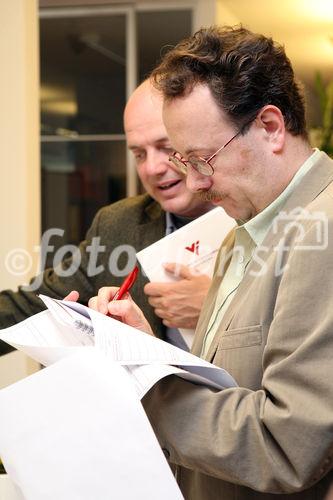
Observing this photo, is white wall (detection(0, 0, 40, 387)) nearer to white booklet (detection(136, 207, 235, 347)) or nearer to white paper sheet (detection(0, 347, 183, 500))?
white booklet (detection(136, 207, 235, 347))

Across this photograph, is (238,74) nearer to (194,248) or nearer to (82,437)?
(82,437)

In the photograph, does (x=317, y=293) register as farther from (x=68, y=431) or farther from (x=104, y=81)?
(x=104, y=81)

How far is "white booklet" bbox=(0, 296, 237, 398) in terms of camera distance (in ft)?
3.18

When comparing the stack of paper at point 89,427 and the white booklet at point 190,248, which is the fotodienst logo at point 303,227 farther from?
the white booklet at point 190,248

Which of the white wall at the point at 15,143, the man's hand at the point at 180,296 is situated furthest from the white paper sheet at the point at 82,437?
the white wall at the point at 15,143

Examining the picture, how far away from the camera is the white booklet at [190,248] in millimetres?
1754

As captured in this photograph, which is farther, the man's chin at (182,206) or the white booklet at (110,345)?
the man's chin at (182,206)

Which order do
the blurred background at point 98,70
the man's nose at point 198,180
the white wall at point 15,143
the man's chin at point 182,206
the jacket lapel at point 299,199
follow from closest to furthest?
the jacket lapel at point 299,199, the man's nose at point 198,180, the man's chin at point 182,206, the white wall at point 15,143, the blurred background at point 98,70

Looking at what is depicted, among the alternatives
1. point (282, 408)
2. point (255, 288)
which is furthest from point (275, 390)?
point (255, 288)

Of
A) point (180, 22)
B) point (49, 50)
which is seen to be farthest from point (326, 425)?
point (49, 50)

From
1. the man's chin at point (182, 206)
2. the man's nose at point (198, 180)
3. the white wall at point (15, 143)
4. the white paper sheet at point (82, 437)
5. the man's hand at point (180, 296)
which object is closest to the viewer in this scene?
the white paper sheet at point (82, 437)

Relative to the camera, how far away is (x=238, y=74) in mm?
1125

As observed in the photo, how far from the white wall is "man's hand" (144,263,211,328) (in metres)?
1.00

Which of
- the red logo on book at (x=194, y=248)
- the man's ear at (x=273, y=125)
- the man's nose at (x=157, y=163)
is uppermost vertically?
the man's ear at (x=273, y=125)
